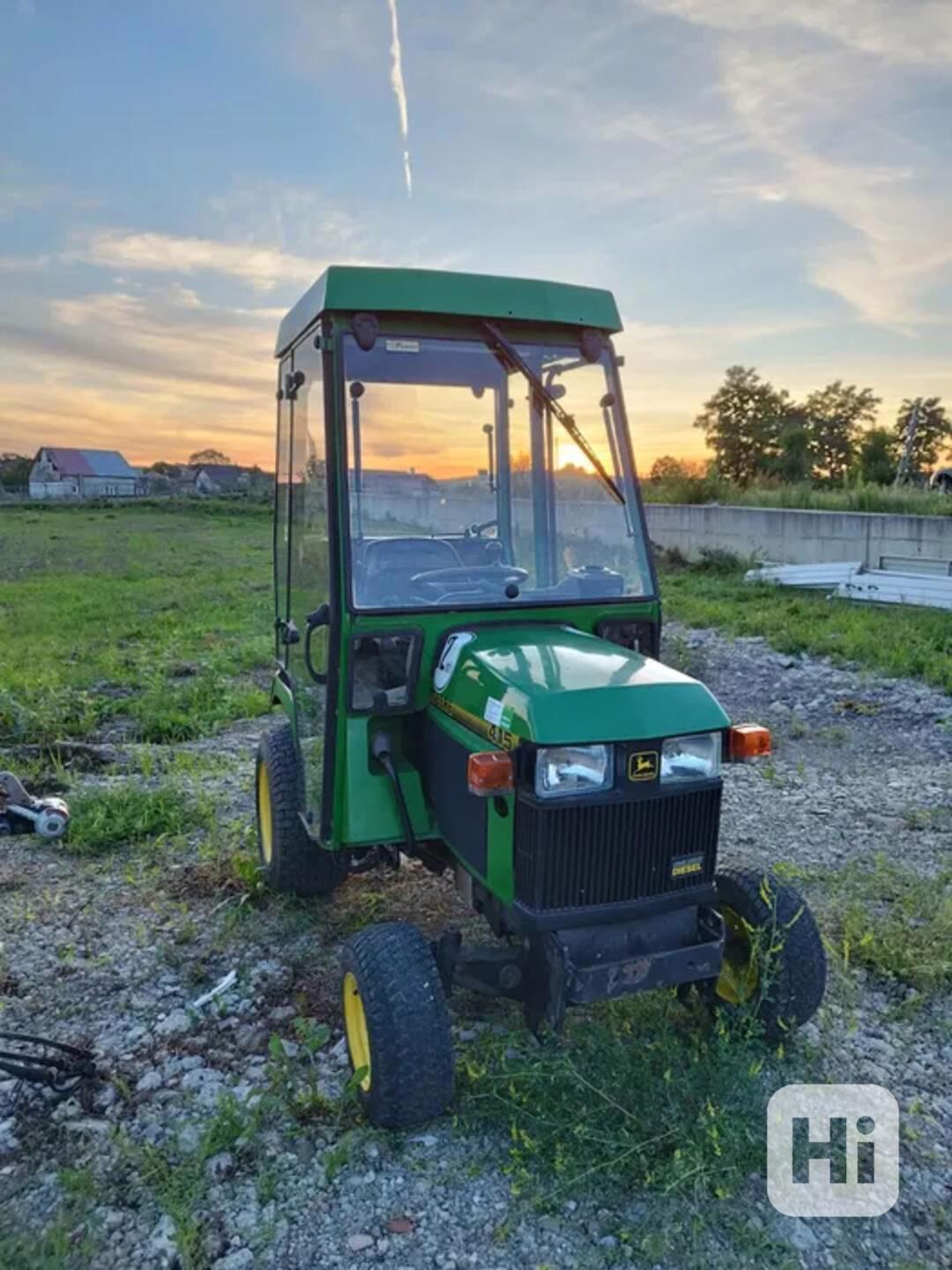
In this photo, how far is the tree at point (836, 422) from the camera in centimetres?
3350

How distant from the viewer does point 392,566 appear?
3184 millimetres

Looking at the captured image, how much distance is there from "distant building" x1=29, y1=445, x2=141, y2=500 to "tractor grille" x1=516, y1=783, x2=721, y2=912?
70125 millimetres

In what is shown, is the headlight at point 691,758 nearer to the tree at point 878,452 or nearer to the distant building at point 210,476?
the tree at point 878,452

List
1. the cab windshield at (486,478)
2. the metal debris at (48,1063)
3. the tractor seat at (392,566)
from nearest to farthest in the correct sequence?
the metal debris at (48,1063)
the tractor seat at (392,566)
the cab windshield at (486,478)

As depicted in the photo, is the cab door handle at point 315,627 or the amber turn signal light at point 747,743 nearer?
the amber turn signal light at point 747,743

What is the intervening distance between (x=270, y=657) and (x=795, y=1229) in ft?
25.0

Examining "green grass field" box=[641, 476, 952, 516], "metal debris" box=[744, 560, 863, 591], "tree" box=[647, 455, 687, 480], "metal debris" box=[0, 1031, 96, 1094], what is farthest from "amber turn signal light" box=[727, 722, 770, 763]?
"tree" box=[647, 455, 687, 480]

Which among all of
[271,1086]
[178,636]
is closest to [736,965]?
[271,1086]

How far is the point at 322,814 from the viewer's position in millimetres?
3275

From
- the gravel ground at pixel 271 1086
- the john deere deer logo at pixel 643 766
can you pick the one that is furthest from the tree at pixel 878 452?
the john deere deer logo at pixel 643 766

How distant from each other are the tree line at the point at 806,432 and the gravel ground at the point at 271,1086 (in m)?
30.4

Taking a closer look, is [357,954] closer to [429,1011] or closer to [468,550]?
[429,1011]

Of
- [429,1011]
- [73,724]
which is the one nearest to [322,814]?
[429,1011]

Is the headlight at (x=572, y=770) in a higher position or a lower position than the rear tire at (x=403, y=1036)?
higher
